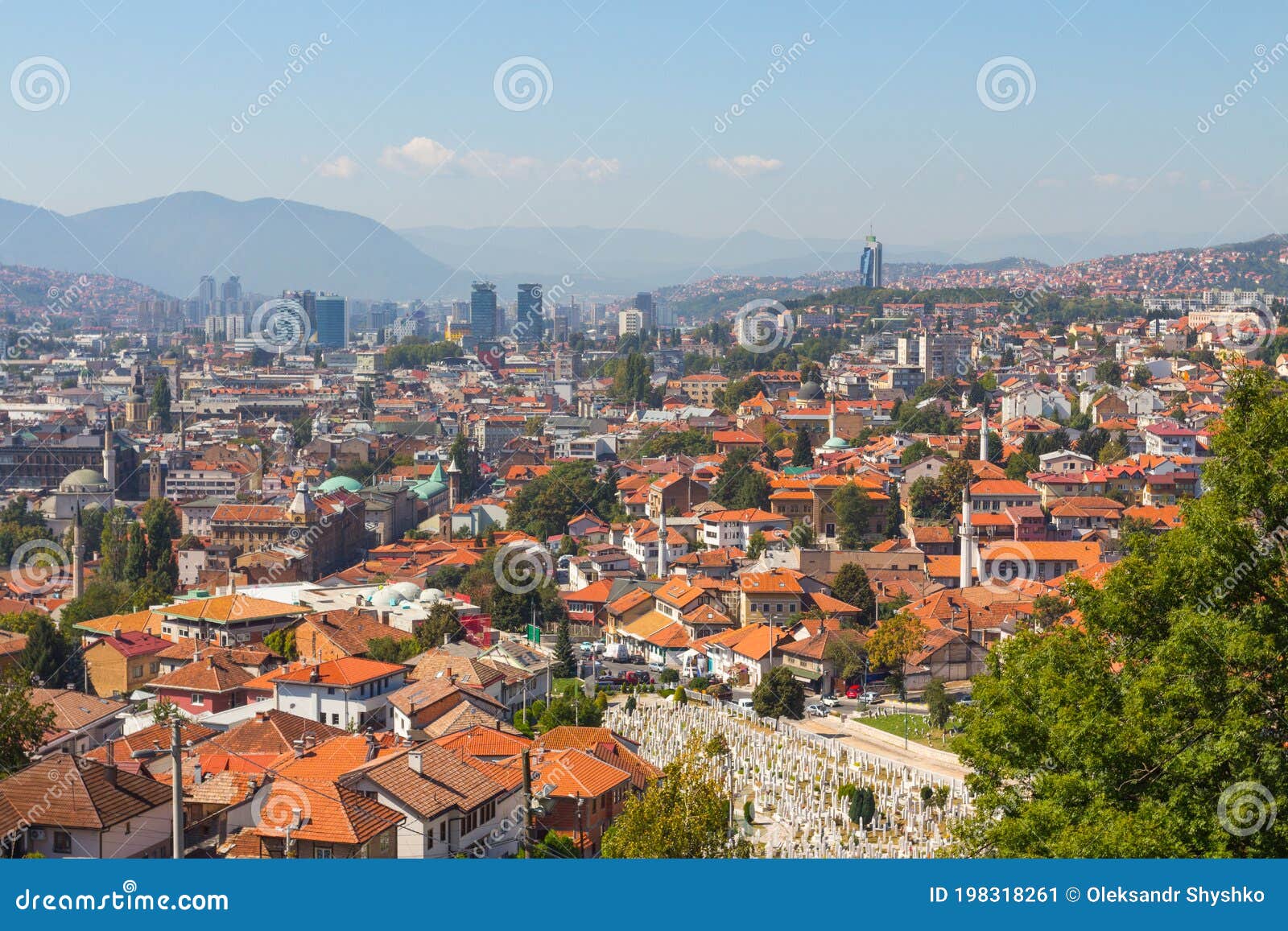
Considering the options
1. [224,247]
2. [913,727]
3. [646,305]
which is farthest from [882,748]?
[224,247]

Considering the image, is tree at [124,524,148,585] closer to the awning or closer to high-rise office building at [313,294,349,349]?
the awning

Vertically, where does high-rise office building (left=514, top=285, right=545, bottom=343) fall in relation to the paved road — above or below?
above

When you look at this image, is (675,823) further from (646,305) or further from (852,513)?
(646,305)

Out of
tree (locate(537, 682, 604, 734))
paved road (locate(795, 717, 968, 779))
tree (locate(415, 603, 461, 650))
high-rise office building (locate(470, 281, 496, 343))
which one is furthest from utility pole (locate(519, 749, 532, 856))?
high-rise office building (locate(470, 281, 496, 343))

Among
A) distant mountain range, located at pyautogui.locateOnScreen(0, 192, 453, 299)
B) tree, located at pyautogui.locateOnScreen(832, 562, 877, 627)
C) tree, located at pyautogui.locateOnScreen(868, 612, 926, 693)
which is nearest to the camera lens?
tree, located at pyautogui.locateOnScreen(868, 612, 926, 693)

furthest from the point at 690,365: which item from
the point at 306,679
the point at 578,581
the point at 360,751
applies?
the point at 360,751

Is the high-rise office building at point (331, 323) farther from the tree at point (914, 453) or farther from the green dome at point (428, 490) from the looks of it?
the tree at point (914, 453)
